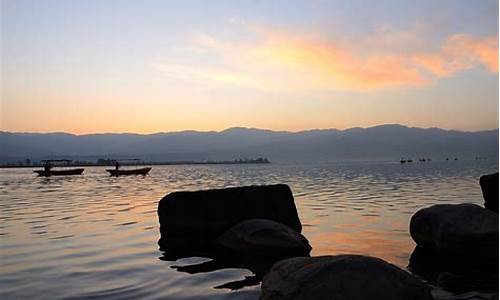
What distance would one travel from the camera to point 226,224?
16.1 metres

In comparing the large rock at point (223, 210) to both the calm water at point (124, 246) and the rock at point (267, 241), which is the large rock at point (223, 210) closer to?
the calm water at point (124, 246)

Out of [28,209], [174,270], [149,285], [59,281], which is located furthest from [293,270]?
[28,209]

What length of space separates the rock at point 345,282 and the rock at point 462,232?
5.13m

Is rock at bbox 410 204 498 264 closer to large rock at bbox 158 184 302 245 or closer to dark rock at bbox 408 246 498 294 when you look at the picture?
dark rock at bbox 408 246 498 294

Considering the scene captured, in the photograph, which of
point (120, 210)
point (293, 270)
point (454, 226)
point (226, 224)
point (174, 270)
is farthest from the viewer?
point (120, 210)

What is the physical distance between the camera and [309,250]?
1332 centimetres

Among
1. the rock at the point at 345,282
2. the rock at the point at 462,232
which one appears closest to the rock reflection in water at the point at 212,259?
the rock at the point at 345,282

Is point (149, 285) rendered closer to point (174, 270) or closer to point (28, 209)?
point (174, 270)

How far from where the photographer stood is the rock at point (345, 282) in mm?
6922

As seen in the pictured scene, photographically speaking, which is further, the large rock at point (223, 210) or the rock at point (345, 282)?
the large rock at point (223, 210)

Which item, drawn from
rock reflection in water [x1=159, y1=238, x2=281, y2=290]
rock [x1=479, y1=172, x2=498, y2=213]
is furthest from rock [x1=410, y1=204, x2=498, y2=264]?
rock reflection in water [x1=159, y1=238, x2=281, y2=290]

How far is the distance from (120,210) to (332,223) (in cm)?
1118

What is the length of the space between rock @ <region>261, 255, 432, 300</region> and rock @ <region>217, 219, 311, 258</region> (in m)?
4.97

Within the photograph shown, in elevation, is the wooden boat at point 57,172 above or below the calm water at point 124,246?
above
